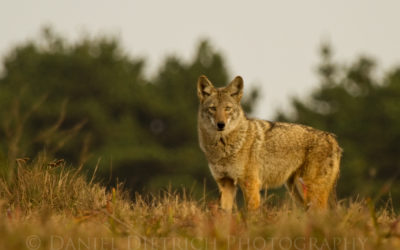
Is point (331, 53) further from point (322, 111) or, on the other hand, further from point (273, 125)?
point (273, 125)

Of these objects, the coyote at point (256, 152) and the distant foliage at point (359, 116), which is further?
the distant foliage at point (359, 116)

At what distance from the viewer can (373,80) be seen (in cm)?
3794

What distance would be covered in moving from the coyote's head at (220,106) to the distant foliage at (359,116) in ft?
72.5

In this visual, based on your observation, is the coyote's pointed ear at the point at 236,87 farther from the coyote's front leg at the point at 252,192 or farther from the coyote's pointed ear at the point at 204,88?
the coyote's front leg at the point at 252,192

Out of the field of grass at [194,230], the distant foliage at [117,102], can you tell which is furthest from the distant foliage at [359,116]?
the field of grass at [194,230]

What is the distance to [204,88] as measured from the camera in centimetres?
910

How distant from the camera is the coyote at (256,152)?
8.47 metres

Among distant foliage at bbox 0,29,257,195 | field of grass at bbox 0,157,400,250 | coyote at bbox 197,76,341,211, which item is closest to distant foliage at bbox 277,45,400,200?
distant foliage at bbox 0,29,257,195

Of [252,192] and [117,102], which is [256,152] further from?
[117,102]

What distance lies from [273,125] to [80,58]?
30285 mm

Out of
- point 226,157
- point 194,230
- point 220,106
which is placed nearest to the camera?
point 194,230

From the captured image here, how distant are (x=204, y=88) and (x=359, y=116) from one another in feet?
91.6

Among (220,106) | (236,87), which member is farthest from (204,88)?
(220,106)

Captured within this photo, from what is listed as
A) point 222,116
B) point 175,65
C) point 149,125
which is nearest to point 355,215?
point 222,116
